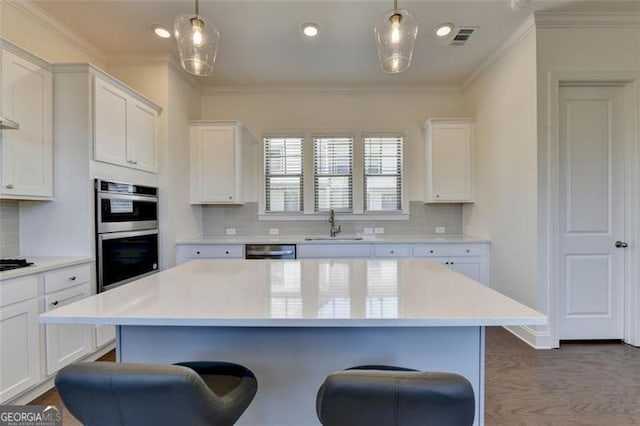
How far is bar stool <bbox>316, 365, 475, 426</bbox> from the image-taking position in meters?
0.80

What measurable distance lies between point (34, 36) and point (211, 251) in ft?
8.17

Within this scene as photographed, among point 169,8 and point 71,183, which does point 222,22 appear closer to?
point 169,8

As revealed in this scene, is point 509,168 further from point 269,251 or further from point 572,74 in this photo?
point 269,251

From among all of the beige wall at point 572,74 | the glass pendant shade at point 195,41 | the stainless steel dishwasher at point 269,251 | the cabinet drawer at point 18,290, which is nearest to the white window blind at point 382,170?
the stainless steel dishwasher at point 269,251

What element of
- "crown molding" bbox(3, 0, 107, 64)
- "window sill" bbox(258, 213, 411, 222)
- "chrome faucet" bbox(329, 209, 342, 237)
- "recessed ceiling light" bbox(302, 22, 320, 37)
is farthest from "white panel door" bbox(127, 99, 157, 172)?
"chrome faucet" bbox(329, 209, 342, 237)

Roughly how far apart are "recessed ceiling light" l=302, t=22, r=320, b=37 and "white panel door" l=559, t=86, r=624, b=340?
2366 millimetres

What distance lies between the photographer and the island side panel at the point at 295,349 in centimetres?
140

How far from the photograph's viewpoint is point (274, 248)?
12.3 ft

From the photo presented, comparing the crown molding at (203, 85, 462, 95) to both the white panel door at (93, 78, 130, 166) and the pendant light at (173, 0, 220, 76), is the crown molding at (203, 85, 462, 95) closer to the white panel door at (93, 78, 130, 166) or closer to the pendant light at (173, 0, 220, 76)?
the white panel door at (93, 78, 130, 166)

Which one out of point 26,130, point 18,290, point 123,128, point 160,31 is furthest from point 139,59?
point 18,290

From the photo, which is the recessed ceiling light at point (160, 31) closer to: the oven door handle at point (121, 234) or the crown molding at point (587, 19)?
the oven door handle at point (121, 234)

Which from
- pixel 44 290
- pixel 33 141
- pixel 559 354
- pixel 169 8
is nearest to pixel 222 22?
pixel 169 8

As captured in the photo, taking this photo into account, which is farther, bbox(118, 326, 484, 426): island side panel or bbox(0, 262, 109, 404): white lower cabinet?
bbox(0, 262, 109, 404): white lower cabinet

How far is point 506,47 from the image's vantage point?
3.31 m
